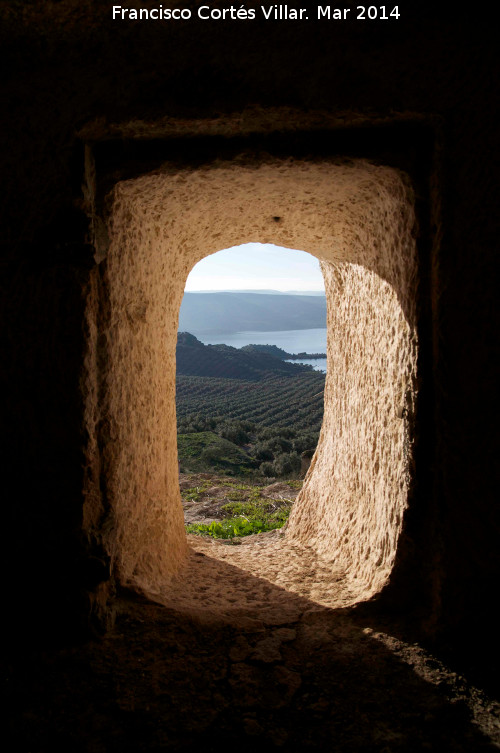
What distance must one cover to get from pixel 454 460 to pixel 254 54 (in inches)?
46.6

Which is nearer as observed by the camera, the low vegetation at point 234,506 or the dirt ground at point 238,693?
the dirt ground at point 238,693

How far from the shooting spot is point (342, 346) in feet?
7.75

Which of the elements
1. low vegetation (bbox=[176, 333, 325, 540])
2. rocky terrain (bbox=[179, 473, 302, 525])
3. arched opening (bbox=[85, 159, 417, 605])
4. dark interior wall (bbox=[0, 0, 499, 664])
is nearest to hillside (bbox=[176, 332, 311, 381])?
low vegetation (bbox=[176, 333, 325, 540])

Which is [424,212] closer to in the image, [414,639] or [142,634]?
[414,639]

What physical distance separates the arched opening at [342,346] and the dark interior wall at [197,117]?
0.12 m

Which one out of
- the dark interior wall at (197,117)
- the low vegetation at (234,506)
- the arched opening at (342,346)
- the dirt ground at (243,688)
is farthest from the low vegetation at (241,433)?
the dark interior wall at (197,117)

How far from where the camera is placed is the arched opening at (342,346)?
1.49 meters

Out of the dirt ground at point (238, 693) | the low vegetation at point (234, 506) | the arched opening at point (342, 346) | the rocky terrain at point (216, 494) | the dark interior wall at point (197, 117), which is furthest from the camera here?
the rocky terrain at point (216, 494)

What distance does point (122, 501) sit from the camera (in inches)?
61.8

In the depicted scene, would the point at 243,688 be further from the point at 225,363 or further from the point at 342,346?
the point at 225,363

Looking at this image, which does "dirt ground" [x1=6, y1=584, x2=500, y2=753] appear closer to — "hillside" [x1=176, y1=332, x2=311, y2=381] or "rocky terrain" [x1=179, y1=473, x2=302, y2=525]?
"rocky terrain" [x1=179, y1=473, x2=302, y2=525]

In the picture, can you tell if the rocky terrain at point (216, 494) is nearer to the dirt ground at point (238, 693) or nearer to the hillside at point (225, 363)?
the dirt ground at point (238, 693)

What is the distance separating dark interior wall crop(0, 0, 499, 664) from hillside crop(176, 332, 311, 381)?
10.3 metres

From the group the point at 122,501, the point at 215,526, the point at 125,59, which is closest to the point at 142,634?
the point at 122,501
